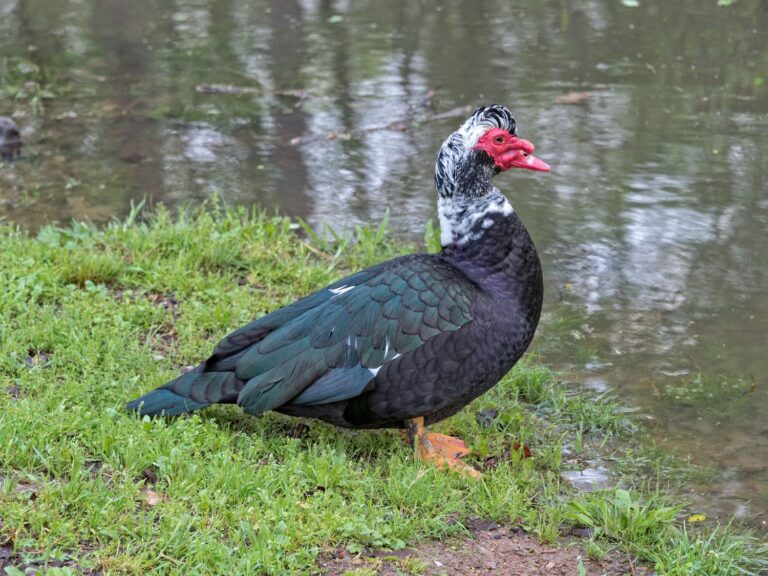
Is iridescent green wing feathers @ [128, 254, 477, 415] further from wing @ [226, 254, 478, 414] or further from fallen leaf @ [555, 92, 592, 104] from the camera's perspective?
fallen leaf @ [555, 92, 592, 104]

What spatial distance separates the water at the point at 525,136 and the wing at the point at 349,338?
1248 mm

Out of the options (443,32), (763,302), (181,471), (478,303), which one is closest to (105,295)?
(181,471)

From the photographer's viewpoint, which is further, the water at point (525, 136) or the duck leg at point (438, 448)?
the water at point (525, 136)

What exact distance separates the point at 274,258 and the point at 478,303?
77.2 inches

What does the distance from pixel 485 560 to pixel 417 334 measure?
0.88 meters

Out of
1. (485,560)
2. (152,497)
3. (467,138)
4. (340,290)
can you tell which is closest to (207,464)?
(152,497)

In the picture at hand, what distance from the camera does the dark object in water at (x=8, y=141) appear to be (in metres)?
7.39

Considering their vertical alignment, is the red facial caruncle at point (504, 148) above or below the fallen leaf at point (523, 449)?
above

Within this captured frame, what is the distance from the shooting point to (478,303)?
3.98 m

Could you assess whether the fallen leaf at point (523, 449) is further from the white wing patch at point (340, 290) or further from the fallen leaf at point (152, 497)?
the fallen leaf at point (152, 497)

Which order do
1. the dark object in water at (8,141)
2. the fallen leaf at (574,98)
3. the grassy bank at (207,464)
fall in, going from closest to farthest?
1. the grassy bank at (207,464)
2. the dark object in water at (8,141)
3. the fallen leaf at (574,98)

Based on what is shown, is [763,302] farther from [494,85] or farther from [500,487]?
[494,85]

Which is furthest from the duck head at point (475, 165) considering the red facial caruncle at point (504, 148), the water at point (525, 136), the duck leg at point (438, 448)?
the water at point (525, 136)

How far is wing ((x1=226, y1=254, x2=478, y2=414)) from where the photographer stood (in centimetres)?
392
